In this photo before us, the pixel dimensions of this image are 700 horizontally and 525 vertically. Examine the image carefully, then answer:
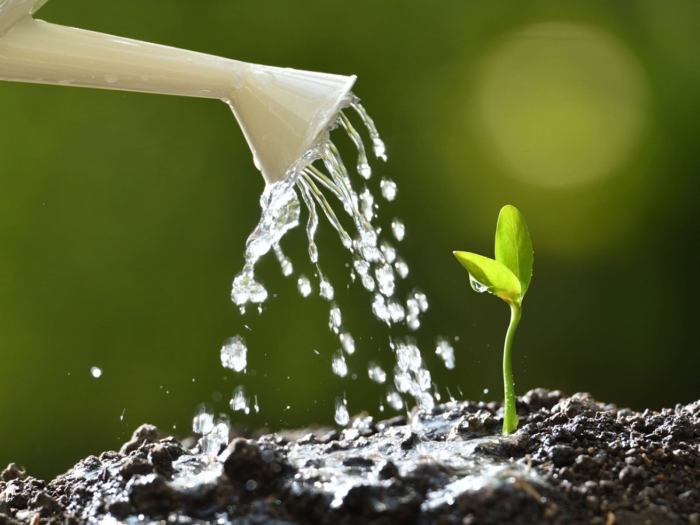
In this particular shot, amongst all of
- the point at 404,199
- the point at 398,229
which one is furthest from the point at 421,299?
the point at 398,229

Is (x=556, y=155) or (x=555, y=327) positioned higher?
(x=556, y=155)

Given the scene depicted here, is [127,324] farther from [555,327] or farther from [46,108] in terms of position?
[555,327]

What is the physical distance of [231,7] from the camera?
7.27 ft

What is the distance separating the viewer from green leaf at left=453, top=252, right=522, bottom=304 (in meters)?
0.90

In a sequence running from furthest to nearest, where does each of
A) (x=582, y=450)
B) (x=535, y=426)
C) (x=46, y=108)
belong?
(x=46, y=108), (x=535, y=426), (x=582, y=450)

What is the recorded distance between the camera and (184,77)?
2.37ft

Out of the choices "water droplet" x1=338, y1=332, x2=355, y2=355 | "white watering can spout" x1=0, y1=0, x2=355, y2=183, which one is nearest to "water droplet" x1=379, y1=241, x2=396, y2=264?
"water droplet" x1=338, y1=332, x2=355, y2=355

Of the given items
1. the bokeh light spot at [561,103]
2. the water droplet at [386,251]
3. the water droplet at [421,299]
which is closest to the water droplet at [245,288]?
the water droplet at [386,251]

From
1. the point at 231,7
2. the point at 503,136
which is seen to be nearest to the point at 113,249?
the point at 231,7

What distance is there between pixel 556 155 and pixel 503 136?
6.1 inches

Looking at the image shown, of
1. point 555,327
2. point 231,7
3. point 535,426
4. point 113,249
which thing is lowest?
point 555,327

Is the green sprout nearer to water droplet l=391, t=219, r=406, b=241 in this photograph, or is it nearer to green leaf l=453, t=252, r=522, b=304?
green leaf l=453, t=252, r=522, b=304

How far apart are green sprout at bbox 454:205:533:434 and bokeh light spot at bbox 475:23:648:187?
133cm

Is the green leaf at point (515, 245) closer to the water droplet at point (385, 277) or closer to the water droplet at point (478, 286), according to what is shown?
the water droplet at point (478, 286)
